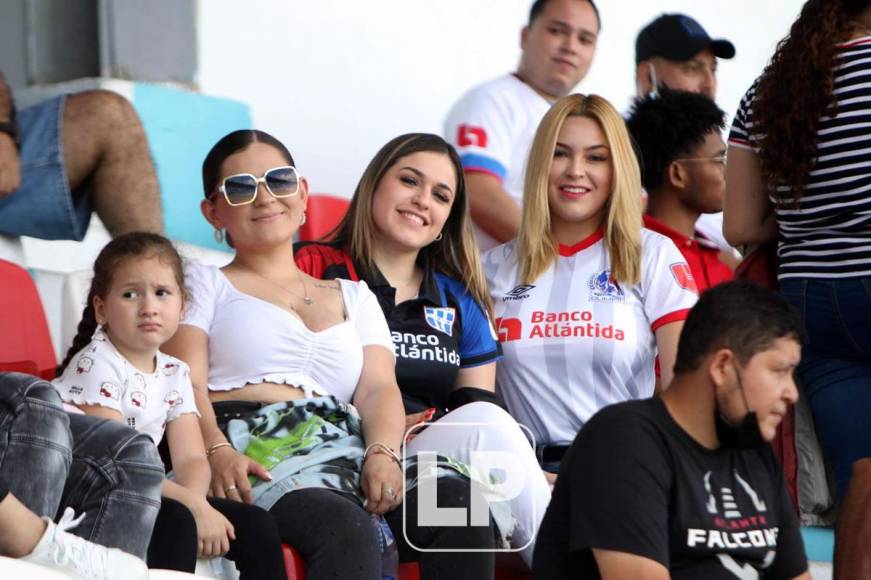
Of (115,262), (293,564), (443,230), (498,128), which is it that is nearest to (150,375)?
(115,262)

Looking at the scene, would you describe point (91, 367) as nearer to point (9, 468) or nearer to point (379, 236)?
point (9, 468)

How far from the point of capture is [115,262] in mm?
2857

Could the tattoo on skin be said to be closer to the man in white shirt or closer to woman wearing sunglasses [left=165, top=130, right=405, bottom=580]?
woman wearing sunglasses [left=165, top=130, right=405, bottom=580]

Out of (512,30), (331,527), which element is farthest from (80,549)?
(512,30)

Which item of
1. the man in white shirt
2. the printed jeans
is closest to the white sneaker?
the printed jeans

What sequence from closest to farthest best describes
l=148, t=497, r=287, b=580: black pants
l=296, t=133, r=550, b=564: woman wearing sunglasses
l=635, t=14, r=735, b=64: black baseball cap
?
1. l=148, t=497, r=287, b=580: black pants
2. l=296, t=133, r=550, b=564: woman wearing sunglasses
3. l=635, t=14, r=735, b=64: black baseball cap

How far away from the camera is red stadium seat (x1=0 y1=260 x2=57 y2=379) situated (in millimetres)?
3078

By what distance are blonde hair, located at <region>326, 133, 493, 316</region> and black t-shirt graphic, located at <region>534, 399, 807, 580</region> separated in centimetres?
112

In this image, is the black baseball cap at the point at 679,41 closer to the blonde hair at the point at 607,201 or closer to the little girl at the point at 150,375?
the blonde hair at the point at 607,201

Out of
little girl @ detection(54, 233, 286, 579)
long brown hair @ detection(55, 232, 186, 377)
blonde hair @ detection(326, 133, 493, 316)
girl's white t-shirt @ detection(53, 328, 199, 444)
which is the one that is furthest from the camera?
blonde hair @ detection(326, 133, 493, 316)

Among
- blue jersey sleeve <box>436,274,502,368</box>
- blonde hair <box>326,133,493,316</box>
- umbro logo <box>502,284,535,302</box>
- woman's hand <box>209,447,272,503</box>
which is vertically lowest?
woman's hand <box>209,447,272,503</box>

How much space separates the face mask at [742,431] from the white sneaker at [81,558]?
0.90 metres

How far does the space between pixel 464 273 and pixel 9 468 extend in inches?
54.5

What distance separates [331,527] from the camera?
2.67 metres
